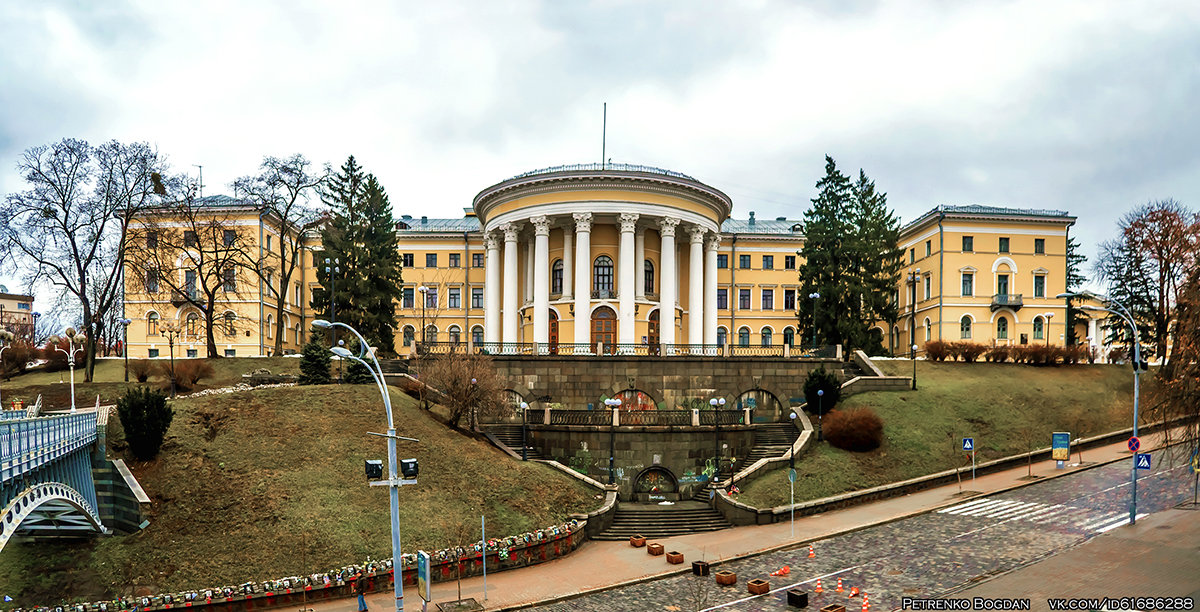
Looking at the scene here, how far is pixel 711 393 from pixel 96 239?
36.6 meters

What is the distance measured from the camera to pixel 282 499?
26359 mm

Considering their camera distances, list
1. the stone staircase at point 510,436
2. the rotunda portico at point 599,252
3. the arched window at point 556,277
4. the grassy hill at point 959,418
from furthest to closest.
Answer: the arched window at point 556,277 → the rotunda portico at point 599,252 → the stone staircase at point 510,436 → the grassy hill at point 959,418

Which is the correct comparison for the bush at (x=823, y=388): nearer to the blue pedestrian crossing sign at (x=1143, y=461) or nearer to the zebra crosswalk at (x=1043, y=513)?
the zebra crosswalk at (x=1043, y=513)

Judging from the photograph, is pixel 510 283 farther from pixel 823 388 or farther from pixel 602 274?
pixel 823 388

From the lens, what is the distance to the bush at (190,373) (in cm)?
4041

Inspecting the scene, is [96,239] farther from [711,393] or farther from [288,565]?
[711,393]

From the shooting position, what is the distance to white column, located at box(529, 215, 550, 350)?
172ft

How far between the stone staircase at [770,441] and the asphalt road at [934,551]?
911cm

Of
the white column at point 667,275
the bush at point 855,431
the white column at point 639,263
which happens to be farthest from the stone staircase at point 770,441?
the white column at point 639,263

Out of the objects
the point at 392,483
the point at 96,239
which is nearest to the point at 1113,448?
the point at 392,483

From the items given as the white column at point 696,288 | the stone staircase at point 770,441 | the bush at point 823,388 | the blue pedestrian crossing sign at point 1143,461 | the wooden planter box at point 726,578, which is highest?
the white column at point 696,288

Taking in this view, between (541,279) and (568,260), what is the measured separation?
9.77 ft

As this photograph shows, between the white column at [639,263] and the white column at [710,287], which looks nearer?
the white column at [639,263]

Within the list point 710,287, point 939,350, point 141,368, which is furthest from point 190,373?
point 939,350
